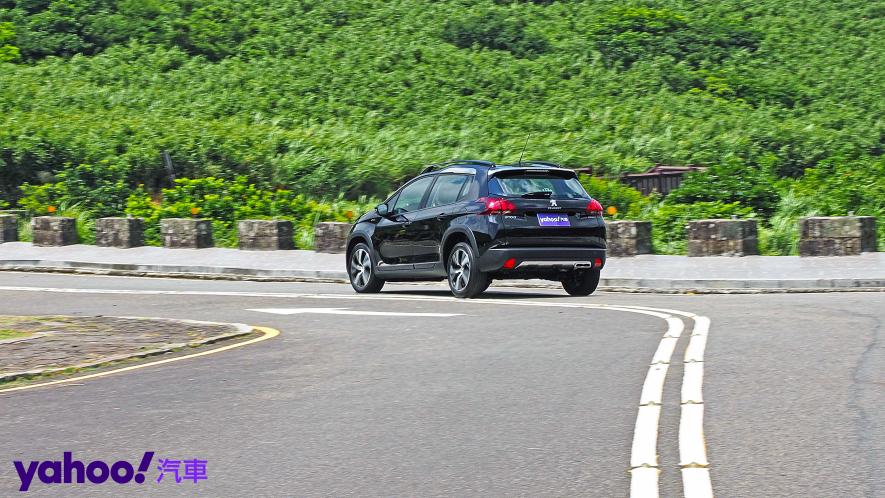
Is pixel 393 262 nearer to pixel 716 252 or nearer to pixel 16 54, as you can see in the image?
pixel 716 252

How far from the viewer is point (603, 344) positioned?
11039 mm

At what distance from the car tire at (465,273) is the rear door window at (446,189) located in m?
0.71

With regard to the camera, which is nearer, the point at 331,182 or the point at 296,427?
the point at 296,427

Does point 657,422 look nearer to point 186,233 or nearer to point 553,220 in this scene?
point 553,220

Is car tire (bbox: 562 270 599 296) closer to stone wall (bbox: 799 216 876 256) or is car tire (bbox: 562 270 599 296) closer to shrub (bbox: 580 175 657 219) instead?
stone wall (bbox: 799 216 876 256)

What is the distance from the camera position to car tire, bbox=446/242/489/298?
53.1 feet

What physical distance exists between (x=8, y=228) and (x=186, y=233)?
4.81 meters

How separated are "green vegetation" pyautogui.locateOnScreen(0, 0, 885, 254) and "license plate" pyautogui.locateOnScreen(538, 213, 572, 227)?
25.5 ft

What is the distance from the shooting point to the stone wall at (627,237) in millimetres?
22250

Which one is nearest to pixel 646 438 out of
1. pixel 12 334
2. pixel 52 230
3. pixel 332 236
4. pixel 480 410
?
pixel 480 410

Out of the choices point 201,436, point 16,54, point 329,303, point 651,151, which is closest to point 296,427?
point 201,436

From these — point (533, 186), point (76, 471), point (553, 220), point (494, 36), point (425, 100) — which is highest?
point (494, 36)

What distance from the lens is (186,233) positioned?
26.8m

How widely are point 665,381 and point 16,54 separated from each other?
48.2m
